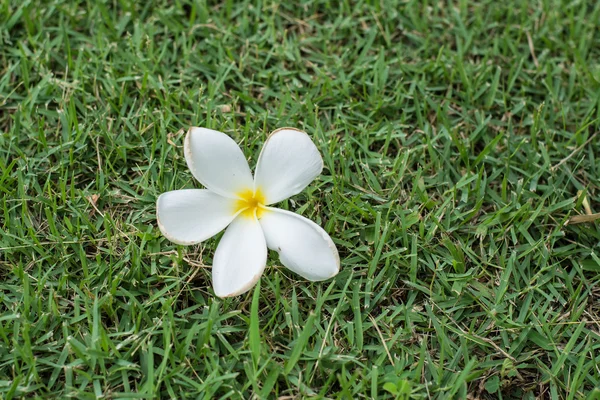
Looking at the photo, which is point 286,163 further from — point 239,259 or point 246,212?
point 239,259

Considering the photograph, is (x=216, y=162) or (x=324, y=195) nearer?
(x=216, y=162)

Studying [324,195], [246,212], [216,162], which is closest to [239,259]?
[246,212]

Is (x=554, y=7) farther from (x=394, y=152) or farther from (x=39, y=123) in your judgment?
(x=39, y=123)

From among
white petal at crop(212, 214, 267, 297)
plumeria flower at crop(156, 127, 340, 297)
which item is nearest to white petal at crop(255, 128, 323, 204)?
plumeria flower at crop(156, 127, 340, 297)

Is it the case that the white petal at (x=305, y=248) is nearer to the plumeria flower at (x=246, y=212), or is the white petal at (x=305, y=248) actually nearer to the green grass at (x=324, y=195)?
the plumeria flower at (x=246, y=212)

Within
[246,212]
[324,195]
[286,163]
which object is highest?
[286,163]
